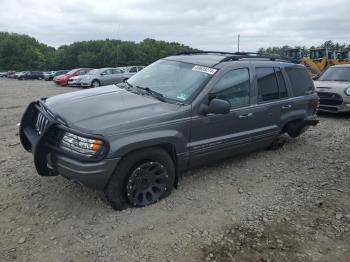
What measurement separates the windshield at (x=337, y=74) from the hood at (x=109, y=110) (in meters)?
8.05

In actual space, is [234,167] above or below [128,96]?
below

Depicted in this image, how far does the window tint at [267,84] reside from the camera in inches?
215

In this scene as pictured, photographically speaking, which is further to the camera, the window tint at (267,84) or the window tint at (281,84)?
the window tint at (281,84)

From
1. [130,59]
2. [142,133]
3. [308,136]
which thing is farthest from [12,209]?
[130,59]

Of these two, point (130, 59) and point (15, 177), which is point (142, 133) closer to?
point (15, 177)

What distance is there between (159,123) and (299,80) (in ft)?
11.0

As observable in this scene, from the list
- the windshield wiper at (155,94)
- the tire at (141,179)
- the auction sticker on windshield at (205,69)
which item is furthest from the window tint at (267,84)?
the tire at (141,179)

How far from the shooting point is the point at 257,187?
4.99 m

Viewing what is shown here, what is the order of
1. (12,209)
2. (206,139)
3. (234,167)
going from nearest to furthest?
(12,209)
(206,139)
(234,167)

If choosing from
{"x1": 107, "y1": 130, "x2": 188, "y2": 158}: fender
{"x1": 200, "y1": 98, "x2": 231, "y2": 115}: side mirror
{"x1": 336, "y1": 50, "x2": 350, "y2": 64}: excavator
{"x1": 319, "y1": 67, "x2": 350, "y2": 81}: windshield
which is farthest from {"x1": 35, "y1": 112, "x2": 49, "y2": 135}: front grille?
{"x1": 336, "y1": 50, "x2": 350, "y2": 64}: excavator

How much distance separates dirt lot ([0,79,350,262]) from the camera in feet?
11.5

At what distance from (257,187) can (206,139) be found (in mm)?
1027

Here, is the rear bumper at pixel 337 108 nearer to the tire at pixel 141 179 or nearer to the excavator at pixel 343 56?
the tire at pixel 141 179

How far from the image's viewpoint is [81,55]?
258 ft
